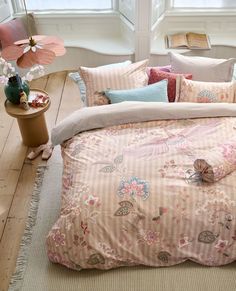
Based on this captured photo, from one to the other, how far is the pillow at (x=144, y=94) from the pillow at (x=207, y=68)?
10.8 inches

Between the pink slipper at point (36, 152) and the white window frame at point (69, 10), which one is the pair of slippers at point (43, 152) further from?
the white window frame at point (69, 10)

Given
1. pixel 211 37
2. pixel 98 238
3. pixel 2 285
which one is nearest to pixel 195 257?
pixel 98 238

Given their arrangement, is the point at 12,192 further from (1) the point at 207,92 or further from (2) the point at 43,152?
(1) the point at 207,92

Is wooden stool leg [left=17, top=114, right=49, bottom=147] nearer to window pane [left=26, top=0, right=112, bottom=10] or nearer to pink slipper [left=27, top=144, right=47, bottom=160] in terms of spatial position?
pink slipper [left=27, top=144, right=47, bottom=160]

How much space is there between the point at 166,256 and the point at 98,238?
1.04 ft

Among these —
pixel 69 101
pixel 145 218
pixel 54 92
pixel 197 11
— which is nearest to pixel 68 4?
pixel 54 92

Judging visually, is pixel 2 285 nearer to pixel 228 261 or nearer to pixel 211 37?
pixel 228 261

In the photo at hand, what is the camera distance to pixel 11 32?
286 cm

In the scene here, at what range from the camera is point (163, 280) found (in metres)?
1.42

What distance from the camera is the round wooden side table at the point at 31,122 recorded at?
2.12 meters

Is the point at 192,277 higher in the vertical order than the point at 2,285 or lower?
higher

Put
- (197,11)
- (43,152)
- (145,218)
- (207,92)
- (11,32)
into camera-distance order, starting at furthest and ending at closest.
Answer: (197,11), (11,32), (43,152), (207,92), (145,218)

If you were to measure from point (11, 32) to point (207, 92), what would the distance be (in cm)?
189

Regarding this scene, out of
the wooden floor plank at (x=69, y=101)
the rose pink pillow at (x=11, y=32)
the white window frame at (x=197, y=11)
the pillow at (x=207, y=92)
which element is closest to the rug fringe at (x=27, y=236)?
the wooden floor plank at (x=69, y=101)
